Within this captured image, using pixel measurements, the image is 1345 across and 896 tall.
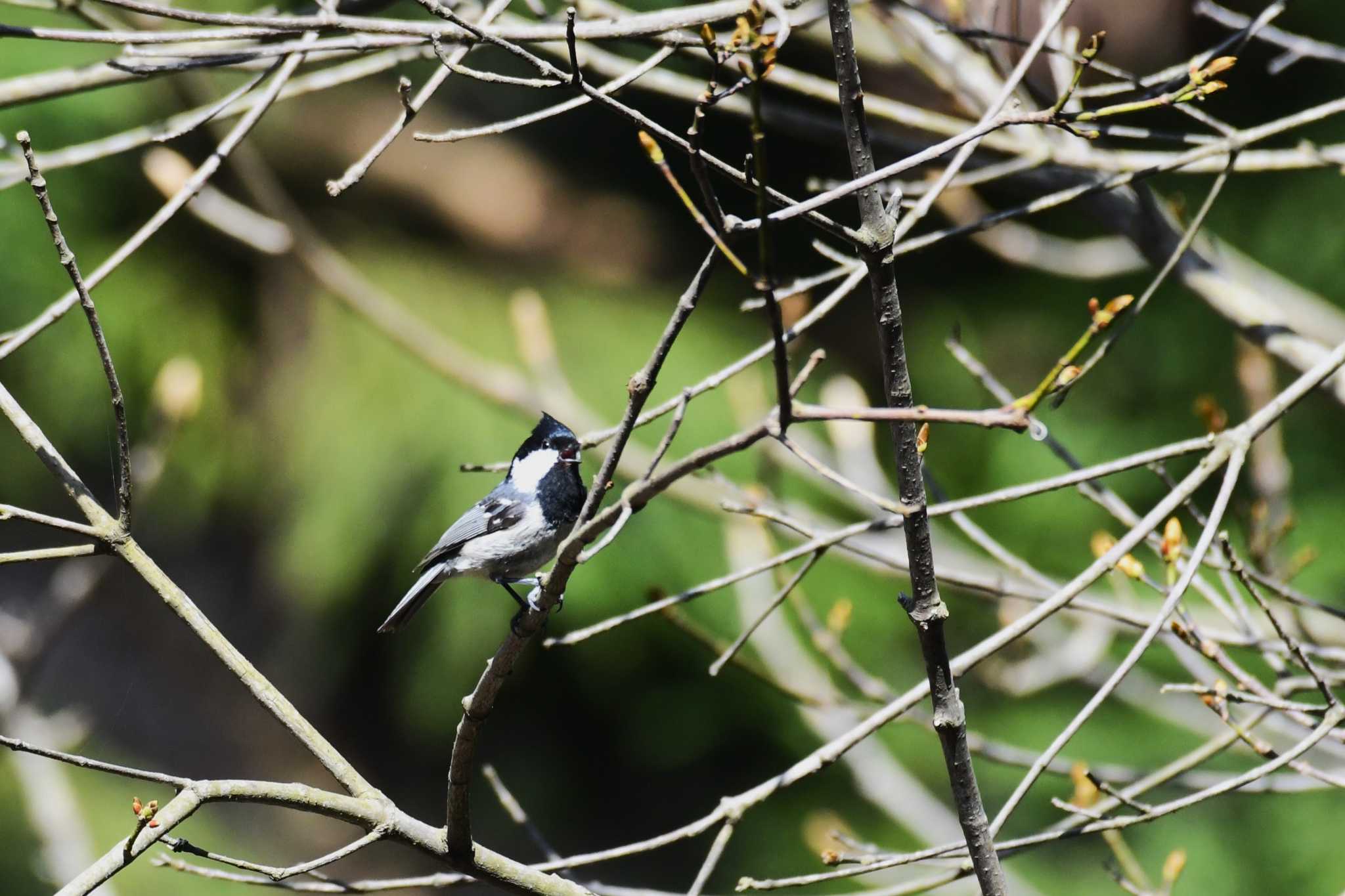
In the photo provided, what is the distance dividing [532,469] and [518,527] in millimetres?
141

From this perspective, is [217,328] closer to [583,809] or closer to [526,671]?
[526,671]

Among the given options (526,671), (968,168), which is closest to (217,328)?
(526,671)

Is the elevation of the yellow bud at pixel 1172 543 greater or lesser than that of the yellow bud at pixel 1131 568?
greater

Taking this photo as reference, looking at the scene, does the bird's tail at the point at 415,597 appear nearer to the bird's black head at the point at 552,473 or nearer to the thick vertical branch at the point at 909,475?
the bird's black head at the point at 552,473

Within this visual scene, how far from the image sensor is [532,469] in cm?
258

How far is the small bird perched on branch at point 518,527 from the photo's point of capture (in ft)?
8.01

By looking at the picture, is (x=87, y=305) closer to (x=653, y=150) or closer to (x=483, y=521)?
(x=653, y=150)

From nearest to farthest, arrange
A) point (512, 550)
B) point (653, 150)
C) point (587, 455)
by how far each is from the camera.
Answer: point (653, 150) < point (512, 550) < point (587, 455)

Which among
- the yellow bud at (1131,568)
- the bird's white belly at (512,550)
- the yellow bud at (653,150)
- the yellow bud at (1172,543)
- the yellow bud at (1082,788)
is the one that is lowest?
the yellow bud at (1082,788)

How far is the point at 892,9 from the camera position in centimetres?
244

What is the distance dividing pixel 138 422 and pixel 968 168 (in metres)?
2.82

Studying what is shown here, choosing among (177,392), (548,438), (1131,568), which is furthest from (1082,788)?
(177,392)

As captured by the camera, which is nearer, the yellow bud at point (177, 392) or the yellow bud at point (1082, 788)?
the yellow bud at point (1082, 788)

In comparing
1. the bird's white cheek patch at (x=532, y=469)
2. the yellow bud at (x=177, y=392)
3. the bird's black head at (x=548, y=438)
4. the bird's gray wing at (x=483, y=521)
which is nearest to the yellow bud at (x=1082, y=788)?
the bird's black head at (x=548, y=438)
